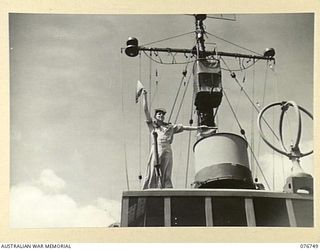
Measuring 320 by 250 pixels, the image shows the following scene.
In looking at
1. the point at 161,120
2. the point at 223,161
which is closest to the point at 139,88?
the point at 161,120

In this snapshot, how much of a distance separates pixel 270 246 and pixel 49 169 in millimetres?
358

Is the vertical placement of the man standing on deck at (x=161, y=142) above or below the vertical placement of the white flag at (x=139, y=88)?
below

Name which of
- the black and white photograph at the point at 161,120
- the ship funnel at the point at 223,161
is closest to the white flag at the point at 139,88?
the black and white photograph at the point at 161,120

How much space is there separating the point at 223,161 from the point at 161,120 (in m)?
0.12

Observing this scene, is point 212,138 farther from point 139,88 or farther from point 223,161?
point 139,88

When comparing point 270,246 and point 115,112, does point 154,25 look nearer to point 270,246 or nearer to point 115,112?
point 115,112

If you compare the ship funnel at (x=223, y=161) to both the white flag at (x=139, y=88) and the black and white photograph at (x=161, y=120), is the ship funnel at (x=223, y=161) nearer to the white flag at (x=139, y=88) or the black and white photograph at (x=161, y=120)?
the black and white photograph at (x=161, y=120)

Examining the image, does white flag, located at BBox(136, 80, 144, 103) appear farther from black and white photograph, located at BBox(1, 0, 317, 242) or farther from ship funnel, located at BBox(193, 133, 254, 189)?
ship funnel, located at BBox(193, 133, 254, 189)

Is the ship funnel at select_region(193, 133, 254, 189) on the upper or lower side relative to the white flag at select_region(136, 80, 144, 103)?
lower

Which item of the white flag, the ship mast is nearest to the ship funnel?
the ship mast

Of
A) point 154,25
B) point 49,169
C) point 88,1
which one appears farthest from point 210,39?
point 49,169

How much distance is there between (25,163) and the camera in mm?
858

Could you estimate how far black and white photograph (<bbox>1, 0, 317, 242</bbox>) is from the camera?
2.81ft

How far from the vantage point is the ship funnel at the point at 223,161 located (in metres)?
0.89
